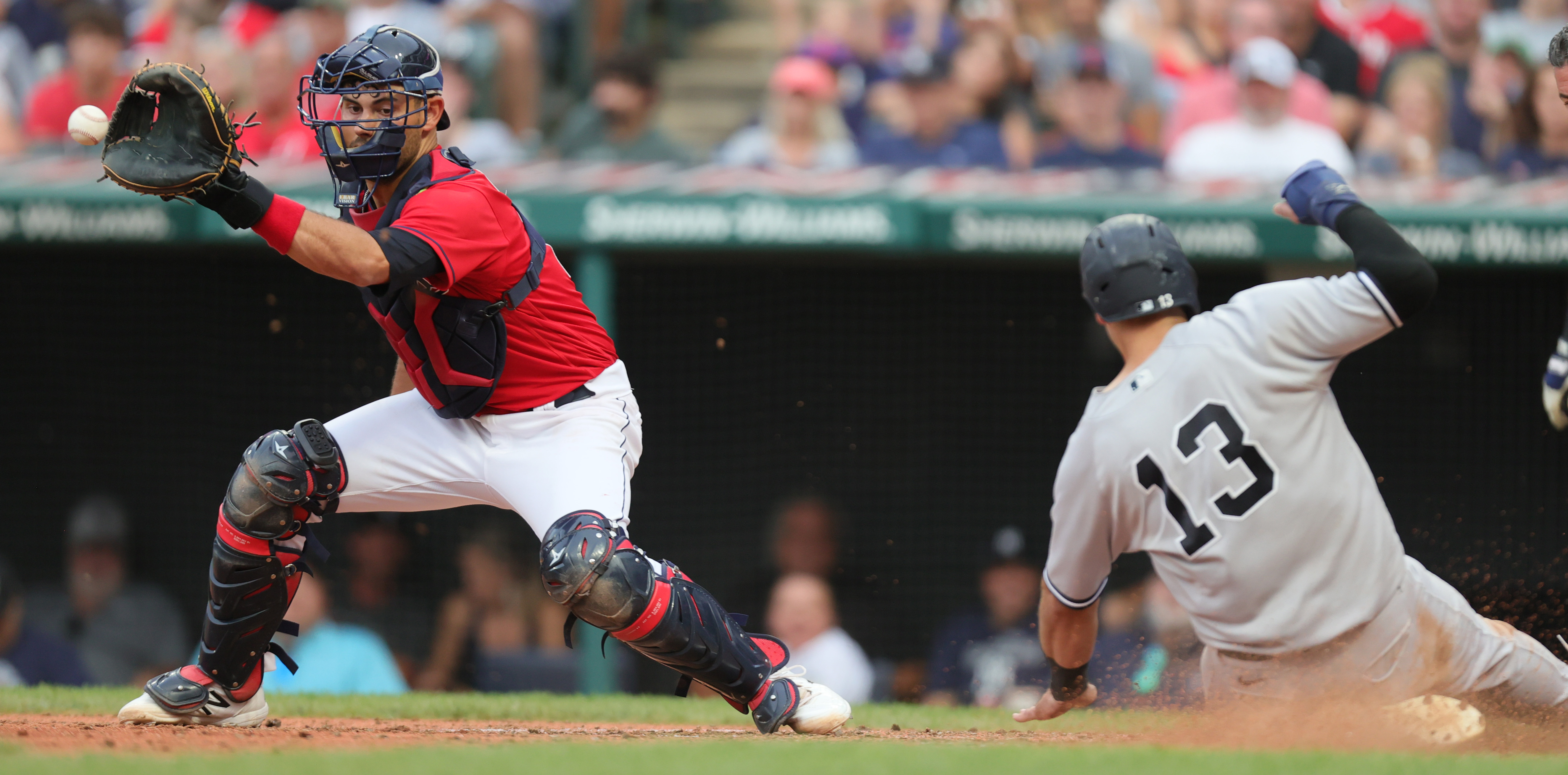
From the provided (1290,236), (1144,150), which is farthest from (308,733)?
(1144,150)

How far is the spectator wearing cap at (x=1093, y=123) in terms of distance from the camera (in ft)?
22.7

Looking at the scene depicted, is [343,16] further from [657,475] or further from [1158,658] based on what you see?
[1158,658]

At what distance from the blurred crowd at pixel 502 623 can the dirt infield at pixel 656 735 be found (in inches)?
67.7

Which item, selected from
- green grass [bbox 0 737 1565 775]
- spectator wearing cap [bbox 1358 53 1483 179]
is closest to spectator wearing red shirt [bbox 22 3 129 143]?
green grass [bbox 0 737 1565 775]

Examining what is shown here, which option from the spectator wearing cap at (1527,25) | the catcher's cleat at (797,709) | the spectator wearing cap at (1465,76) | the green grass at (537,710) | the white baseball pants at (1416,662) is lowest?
the green grass at (537,710)

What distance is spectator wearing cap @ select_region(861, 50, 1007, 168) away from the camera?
7082mm

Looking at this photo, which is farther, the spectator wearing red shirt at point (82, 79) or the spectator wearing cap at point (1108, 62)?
the spectator wearing cap at point (1108, 62)

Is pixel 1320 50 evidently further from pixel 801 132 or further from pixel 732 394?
pixel 732 394

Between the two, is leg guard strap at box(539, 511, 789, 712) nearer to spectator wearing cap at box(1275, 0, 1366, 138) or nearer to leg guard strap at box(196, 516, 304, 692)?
leg guard strap at box(196, 516, 304, 692)

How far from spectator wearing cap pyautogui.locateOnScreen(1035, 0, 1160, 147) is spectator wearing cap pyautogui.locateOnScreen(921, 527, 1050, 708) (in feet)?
7.26

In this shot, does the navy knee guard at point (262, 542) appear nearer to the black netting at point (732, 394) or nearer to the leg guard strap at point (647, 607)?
the leg guard strap at point (647, 607)

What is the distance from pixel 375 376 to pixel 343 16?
1987 millimetres

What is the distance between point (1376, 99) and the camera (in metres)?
7.52

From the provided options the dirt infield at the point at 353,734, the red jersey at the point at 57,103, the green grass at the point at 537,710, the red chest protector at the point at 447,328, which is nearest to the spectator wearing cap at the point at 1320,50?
the green grass at the point at 537,710
